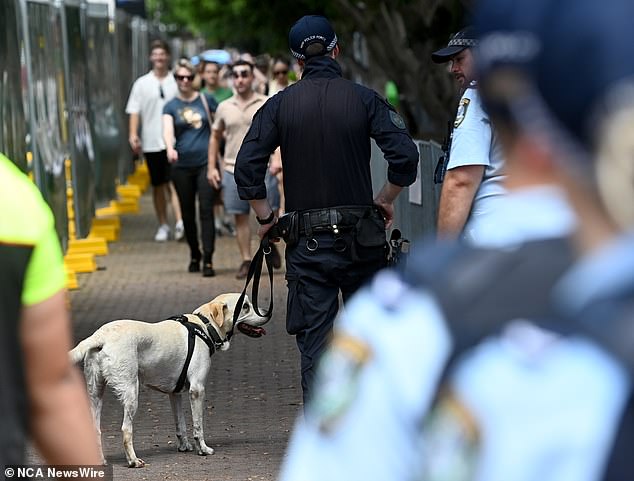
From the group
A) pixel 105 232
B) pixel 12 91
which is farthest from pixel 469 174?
pixel 105 232

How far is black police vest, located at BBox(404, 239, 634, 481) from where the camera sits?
4.92ft

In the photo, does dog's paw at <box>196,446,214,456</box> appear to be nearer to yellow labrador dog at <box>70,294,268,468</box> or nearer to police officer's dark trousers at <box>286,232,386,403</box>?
yellow labrador dog at <box>70,294,268,468</box>

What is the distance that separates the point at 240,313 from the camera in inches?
331

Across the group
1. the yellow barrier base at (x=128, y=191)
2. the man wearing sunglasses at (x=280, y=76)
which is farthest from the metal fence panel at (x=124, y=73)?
the man wearing sunglasses at (x=280, y=76)

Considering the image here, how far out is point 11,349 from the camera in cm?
249

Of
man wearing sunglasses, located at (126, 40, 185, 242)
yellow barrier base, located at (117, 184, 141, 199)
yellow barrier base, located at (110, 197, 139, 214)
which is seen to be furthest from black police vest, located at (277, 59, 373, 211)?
yellow barrier base, located at (117, 184, 141, 199)

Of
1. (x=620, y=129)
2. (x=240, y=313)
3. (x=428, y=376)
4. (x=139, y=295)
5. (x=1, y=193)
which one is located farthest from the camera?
(x=139, y=295)

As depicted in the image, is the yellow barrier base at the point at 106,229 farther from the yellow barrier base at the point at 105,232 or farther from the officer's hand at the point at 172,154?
the officer's hand at the point at 172,154

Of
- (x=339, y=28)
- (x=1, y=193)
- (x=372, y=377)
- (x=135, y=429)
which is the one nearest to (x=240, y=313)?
(x=135, y=429)

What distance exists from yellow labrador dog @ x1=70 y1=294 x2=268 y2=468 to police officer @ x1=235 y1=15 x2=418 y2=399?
0.78 meters

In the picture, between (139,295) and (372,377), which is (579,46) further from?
(139,295)

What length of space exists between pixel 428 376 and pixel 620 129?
13.2 inches

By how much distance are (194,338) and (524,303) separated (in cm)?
634

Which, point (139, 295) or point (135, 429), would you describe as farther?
point (139, 295)
